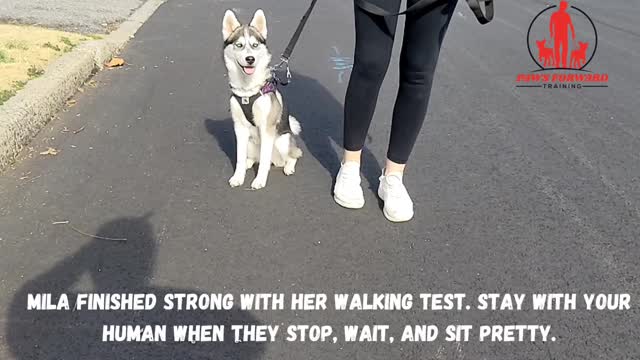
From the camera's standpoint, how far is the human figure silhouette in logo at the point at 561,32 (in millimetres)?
6574

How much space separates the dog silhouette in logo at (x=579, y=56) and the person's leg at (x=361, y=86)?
13.7 feet

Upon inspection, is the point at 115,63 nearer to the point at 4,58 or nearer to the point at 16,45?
the point at 16,45

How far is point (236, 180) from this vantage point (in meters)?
3.37

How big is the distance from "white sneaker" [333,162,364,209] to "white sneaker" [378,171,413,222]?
16cm

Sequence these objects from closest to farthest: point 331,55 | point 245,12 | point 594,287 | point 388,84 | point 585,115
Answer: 1. point 594,287
2. point 585,115
3. point 388,84
4. point 331,55
5. point 245,12

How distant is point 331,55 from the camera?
6.41m

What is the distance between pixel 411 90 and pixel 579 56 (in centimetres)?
463

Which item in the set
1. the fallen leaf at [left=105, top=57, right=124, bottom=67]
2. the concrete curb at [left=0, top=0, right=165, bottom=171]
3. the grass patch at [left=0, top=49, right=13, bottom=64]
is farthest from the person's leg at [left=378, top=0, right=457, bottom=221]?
the fallen leaf at [left=105, top=57, right=124, bottom=67]

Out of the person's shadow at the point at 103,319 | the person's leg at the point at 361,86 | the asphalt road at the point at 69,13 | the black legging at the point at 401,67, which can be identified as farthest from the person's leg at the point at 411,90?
the asphalt road at the point at 69,13

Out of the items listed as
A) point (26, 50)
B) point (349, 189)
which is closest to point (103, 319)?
point (349, 189)

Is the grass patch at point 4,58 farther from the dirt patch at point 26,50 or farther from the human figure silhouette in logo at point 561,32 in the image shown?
the human figure silhouette in logo at point 561,32

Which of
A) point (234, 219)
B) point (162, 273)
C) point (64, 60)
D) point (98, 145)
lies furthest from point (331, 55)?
point (162, 273)

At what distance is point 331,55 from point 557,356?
193 inches

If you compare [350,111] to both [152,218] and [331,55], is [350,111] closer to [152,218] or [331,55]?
[152,218]
